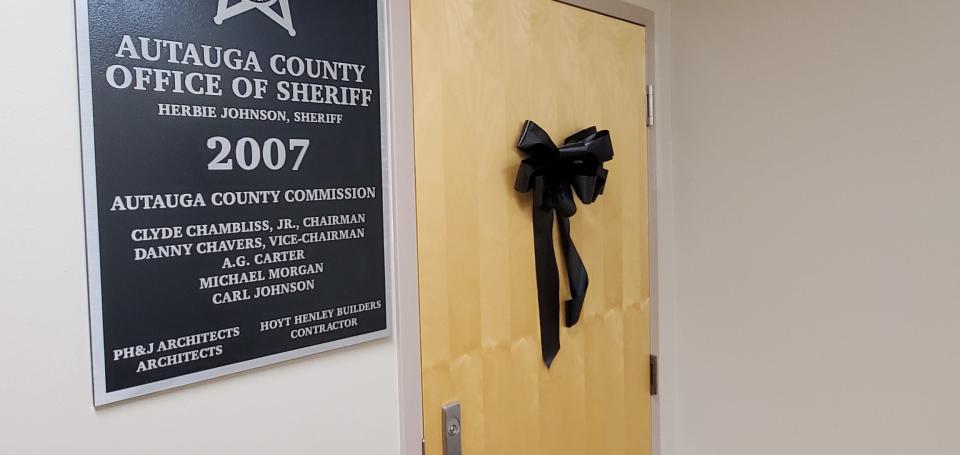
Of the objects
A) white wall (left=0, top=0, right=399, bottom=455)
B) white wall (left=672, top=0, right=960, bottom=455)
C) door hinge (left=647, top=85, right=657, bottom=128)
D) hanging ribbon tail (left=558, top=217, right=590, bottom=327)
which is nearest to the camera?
white wall (left=0, top=0, right=399, bottom=455)

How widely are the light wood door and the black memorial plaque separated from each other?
0.14 meters

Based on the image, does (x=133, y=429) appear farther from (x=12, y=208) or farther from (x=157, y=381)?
(x=12, y=208)

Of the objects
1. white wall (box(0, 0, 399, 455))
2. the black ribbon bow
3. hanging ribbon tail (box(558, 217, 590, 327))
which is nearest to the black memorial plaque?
white wall (box(0, 0, 399, 455))

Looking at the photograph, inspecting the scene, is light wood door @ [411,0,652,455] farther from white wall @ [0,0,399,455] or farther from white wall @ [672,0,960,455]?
white wall @ [0,0,399,455]

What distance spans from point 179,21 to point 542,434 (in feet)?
3.74

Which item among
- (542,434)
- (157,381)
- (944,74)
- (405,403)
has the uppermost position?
(944,74)

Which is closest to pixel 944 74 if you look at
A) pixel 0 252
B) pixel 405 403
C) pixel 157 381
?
pixel 405 403

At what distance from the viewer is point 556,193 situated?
1.38 metres

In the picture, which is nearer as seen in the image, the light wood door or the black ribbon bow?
the light wood door

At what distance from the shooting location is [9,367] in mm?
785

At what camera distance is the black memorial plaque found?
2.77 feet

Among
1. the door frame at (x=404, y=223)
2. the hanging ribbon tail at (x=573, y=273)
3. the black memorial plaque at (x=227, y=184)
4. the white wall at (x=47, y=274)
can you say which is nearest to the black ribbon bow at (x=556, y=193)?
the hanging ribbon tail at (x=573, y=273)

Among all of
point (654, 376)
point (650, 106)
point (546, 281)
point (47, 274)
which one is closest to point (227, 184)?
point (47, 274)

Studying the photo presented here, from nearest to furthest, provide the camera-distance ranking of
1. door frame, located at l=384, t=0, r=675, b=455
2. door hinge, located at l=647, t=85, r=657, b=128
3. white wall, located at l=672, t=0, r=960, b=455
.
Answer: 1. door frame, located at l=384, t=0, r=675, b=455
2. white wall, located at l=672, t=0, r=960, b=455
3. door hinge, located at l=647, t=85, r=657, b=128
